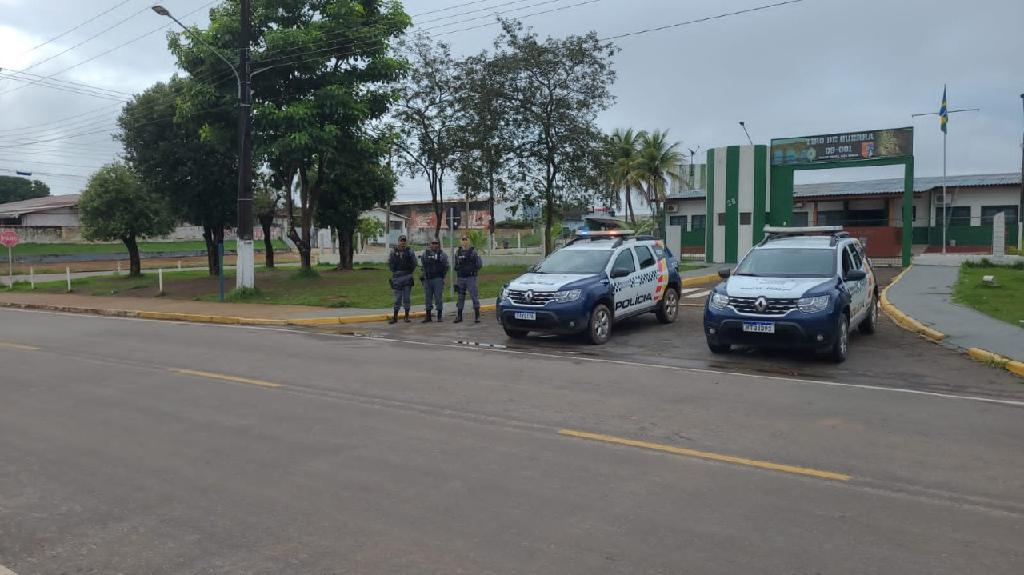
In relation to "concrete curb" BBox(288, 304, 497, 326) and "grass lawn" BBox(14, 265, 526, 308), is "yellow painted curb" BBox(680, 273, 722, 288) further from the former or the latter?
"concrete curb" BBox(288, 304, 497, 326)

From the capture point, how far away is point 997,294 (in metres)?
18.0

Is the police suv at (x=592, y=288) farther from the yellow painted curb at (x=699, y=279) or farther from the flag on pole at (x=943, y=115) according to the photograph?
the flag on pole at (x=943, y=115)

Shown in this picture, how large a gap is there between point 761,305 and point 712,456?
4999 millimetres

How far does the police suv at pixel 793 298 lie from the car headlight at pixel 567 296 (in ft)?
7.36

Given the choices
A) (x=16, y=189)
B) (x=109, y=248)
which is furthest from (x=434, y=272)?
(x=16, y=189)

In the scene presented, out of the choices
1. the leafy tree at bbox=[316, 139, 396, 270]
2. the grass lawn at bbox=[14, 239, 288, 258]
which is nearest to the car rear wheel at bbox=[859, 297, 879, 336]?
the leafy tree at bbox=[316, 139, 396, 270]

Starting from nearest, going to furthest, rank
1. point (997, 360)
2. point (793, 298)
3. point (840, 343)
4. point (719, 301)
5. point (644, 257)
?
point (997, 360) < point (793, 298) < point (840, 343) < point (719, 301) < point (644, 257)

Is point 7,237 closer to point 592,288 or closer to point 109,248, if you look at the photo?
point 592,288

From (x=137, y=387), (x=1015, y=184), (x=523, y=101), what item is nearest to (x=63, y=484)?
(x=137, y=387)

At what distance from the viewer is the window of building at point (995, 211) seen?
3791cm

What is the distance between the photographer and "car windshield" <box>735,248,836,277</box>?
11428 mm

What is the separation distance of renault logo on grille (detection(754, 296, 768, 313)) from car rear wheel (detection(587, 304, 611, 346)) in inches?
116

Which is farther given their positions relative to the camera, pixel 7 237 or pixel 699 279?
pixel 7 237

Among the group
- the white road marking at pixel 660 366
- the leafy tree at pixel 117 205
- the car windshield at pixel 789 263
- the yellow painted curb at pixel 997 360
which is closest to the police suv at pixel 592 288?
the white road marking at pixel 660 366
